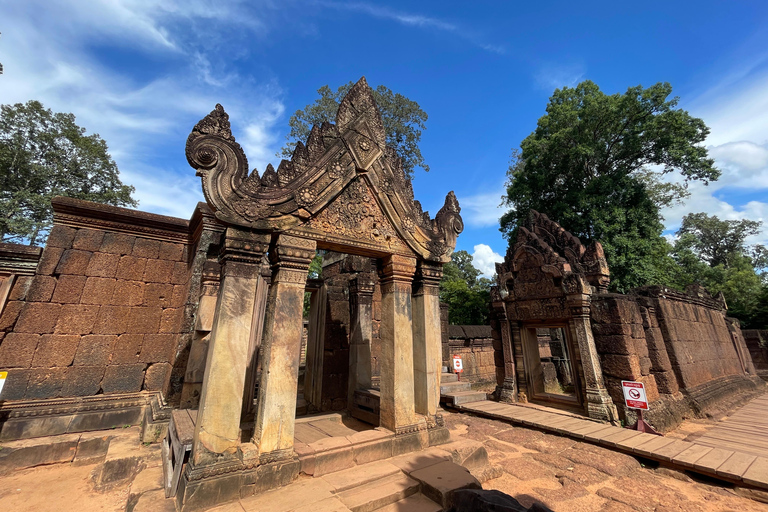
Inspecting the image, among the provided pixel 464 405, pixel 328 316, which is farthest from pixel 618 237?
pixel 328 316

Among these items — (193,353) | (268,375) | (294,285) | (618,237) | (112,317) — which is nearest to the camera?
(268,375)

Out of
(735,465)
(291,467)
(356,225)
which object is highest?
(356,225)

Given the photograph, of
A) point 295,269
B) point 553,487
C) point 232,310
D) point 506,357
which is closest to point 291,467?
point 232,310

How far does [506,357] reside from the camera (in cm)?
904

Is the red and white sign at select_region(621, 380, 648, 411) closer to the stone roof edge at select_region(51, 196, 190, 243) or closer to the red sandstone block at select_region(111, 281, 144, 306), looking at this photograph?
the stone roof edge at select_region(51, 196, 190, 243)

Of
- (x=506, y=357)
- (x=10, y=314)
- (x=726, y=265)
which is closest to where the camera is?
(x=10, y=314)

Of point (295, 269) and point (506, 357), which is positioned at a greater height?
point (295, 269)

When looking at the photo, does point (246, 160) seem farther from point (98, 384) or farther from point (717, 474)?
point (717, 474)

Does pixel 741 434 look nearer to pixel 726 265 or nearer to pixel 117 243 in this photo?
pixel 117 243

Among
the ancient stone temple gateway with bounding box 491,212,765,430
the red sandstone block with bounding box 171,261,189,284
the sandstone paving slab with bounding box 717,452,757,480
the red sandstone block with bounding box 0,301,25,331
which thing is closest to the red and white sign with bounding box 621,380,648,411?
the ancient stone temple gateway with bounding box 491,212,765,430

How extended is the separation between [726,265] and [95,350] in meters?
44.4

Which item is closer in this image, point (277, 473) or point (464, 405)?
point (277, 473)

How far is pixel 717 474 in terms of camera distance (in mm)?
4152

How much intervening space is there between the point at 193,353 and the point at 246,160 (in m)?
3.74
